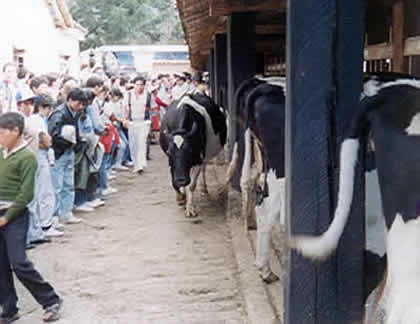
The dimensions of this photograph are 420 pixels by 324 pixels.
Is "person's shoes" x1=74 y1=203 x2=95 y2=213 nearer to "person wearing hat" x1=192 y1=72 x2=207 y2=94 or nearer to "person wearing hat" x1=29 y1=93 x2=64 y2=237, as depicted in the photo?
"person wearing hat" x1=29 y1=93 x2=64 y2=237

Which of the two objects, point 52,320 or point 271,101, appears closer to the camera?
point 271,101

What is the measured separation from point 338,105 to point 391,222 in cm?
66

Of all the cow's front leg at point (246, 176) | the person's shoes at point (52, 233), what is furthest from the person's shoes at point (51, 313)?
the person's shoes at point (52, 233)

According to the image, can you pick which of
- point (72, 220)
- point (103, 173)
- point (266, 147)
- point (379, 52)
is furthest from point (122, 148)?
point (266, 147)

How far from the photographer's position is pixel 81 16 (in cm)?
4375

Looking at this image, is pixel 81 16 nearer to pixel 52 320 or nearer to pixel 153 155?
pixel 153 155

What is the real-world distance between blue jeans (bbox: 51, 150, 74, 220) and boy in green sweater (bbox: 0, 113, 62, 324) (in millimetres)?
2730

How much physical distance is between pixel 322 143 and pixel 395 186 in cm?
55

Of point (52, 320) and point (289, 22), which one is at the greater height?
point (289, 22)

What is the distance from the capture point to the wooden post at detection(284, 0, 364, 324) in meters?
2.61

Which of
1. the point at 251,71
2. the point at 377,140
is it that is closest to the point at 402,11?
the point at 251,71

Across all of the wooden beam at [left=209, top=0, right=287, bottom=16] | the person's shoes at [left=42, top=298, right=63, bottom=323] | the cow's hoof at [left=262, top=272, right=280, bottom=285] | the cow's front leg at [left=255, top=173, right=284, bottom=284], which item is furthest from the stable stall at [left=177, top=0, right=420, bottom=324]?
the wooden beam at [left=209, top=0, right=287, bottom=16]

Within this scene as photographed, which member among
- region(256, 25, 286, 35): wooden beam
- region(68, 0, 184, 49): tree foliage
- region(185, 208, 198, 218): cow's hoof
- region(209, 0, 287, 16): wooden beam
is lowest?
region(185, 208, 198, 218): cow's hoof

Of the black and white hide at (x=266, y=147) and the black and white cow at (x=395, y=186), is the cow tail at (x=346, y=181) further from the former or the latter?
the black and white hide at (x=266, y=147)
